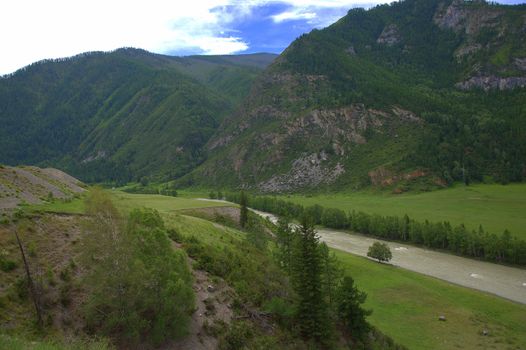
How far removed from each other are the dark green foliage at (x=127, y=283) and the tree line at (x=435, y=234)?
110 ft

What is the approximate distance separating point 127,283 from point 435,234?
98812mm

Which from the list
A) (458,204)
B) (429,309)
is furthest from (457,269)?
(458,204)

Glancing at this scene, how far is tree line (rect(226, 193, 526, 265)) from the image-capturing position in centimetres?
8775

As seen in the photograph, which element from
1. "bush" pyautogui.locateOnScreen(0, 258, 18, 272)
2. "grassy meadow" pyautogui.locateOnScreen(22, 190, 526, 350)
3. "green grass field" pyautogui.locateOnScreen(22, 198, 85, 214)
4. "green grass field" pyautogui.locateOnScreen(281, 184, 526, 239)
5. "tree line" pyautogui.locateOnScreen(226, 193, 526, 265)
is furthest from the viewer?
"green grass field" pyautogui.locateOnScreen(281, 184, 526, 239)

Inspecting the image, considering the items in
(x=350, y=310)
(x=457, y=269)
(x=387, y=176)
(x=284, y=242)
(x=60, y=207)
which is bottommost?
(x=457, y=269)

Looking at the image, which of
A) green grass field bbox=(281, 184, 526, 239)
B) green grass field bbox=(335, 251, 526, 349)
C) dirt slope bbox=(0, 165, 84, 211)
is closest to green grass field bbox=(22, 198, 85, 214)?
dirt slope bbox=(0, 165, 84, 211)

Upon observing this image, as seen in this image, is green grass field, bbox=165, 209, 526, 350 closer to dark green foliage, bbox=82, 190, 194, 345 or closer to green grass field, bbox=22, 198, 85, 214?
green grass field, bbox=22, 198, 85, 214

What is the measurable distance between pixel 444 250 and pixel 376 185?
8519 cm

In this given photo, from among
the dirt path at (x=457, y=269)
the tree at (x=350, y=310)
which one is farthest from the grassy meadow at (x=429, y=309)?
the tree at (x=350, y=310)

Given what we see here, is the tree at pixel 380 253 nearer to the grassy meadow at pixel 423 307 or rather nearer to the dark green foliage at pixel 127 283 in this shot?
the grassy meadow at pixel 423 307

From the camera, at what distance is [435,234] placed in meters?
103

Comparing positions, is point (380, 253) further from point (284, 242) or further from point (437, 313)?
point (284, 242)

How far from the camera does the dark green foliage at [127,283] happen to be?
23.4 metres

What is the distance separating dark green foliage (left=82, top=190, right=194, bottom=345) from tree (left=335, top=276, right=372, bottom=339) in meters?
21.3
